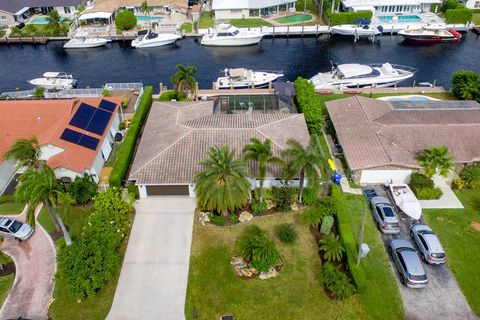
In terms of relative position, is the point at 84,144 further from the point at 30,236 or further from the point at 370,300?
the point at 370,300

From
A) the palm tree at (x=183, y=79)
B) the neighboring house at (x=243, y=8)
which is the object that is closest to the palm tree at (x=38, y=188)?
the palm tree at (x=183, y=79)

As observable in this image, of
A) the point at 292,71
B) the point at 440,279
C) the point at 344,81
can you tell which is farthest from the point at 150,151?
the point at 292,71

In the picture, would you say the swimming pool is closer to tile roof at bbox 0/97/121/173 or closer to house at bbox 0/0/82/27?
tile roof at bbox 0/97/121/173

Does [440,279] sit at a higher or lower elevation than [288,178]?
lower

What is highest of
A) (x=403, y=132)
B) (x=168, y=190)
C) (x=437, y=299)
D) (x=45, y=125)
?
(x=45, y=125)

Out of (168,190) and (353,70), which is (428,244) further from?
(353,70)

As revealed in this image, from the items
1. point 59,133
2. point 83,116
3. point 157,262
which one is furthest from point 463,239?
point 83,116
